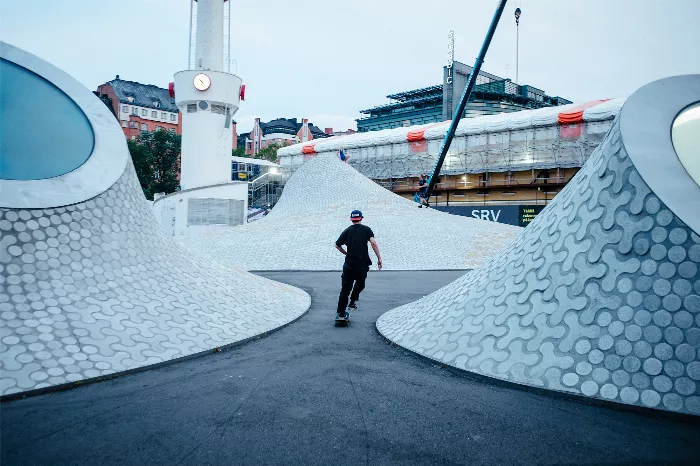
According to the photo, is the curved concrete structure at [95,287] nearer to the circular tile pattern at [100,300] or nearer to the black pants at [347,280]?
the circular tile pattern at [100,300]

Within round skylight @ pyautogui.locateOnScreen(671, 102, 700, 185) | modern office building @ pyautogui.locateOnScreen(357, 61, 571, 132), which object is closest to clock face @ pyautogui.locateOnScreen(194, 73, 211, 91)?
round skylight @ pyautogui.locateOnScreen(671, 102, 700, 185)

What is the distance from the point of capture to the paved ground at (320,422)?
2.66m

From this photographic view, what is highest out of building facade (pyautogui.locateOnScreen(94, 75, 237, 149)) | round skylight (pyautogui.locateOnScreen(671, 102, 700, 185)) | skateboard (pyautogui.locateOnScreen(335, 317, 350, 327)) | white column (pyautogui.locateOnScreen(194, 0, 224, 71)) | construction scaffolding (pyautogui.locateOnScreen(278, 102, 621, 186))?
building facade (pyautogui.locateOnScreen(94, 75, 237, 149))

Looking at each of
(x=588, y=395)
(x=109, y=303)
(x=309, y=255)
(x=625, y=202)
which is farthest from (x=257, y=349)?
(x=309, y=255)

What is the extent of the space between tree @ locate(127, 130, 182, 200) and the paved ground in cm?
4612

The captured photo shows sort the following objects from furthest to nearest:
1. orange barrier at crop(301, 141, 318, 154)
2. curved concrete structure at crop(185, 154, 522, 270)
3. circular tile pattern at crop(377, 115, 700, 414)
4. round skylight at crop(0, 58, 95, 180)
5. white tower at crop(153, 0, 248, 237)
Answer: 1. orange barrier at crop(301, 141, 318, 154)
2. white tower at crop(153, 0, 248, 237)
3. curved concrete structure at crop(185, 154, 522, 270)
4. round skylight at crop(0, 58, 95, 180)
5. circular tile pattern at crop(377, 115, 700, 414)

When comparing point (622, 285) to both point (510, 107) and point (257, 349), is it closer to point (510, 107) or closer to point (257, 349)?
point (257, 349)

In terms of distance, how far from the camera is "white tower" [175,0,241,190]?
2525cm

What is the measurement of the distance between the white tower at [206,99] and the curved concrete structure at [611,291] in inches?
931

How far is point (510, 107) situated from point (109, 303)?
201 feet

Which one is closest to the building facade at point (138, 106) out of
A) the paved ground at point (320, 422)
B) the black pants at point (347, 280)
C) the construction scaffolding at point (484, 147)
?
the construction scaffolding at point (484, 147)

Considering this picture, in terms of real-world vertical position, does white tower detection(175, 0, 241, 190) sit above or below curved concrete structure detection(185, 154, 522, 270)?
above

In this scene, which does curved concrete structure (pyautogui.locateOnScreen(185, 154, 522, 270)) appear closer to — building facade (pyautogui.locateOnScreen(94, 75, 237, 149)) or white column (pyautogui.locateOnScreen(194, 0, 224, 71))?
white column (pyautogui.locateOnScreen(194, 0, 224, 71))

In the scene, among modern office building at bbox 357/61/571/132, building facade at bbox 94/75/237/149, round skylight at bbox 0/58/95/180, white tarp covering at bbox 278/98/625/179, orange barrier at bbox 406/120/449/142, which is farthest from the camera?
building facade at bbox 94/75/237/149
